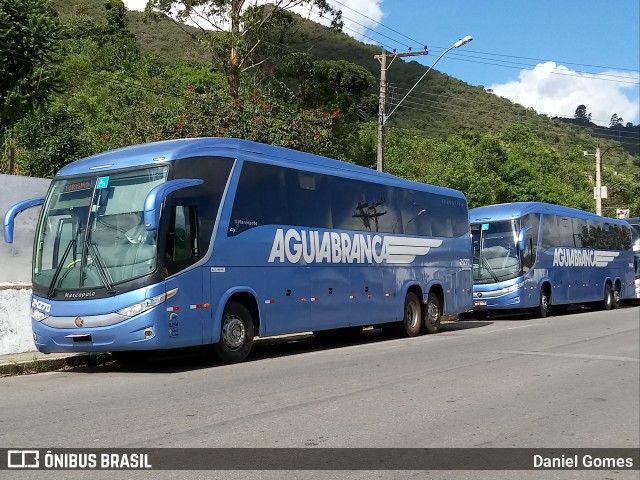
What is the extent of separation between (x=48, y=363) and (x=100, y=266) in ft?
7.70

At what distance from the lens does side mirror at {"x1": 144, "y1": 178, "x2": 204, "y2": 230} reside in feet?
33.9

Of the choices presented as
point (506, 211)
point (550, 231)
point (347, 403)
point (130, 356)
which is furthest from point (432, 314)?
point (347, 403)

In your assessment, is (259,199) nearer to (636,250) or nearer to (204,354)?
(204,354)

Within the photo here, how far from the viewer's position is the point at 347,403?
29.1ft

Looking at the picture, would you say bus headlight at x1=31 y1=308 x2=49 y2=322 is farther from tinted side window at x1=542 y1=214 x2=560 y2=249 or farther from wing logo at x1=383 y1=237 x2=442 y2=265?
tinted side window at x1=542 y1=214 x2=560 y2=249

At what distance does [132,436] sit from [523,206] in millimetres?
20288

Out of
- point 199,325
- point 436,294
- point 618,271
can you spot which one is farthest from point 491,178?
point 199,325

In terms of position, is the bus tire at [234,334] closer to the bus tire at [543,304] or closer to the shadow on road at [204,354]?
the shadow on road at [204,354]

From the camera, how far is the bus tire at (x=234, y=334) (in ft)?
41.7

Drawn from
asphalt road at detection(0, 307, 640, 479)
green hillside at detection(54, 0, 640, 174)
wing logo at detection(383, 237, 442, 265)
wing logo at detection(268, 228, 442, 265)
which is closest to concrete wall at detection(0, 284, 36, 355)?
asphalt road at detection(0, 307, 640, 479)

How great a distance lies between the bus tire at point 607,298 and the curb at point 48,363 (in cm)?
2493

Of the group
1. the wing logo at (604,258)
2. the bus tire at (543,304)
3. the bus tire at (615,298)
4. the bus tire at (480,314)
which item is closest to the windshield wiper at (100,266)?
the bus tire at (543,304)

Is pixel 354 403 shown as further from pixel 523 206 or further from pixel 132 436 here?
pixel 523 206

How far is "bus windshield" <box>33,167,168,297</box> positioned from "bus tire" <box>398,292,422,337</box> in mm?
8620
